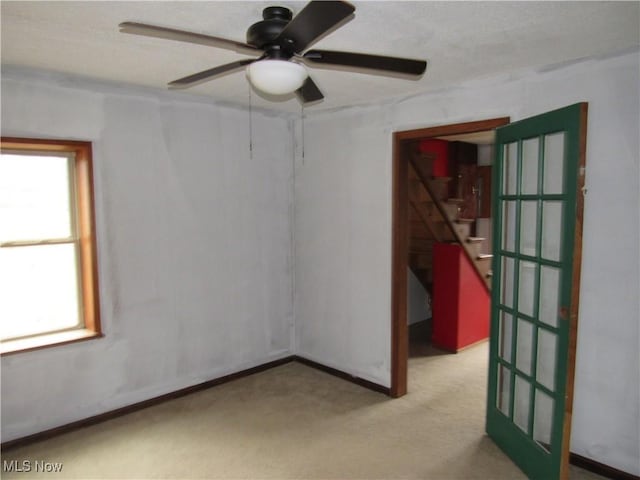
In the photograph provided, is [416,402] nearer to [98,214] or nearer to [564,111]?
[564,111]

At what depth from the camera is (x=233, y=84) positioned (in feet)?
9.74

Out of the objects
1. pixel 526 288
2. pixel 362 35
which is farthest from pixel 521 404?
pixel 362 35

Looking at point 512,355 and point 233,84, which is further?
point 233,84

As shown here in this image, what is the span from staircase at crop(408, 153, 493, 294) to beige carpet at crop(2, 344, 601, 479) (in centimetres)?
140

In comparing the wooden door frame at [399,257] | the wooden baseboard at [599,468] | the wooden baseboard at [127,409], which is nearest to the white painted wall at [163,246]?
the wooden baseboard at [127,409]

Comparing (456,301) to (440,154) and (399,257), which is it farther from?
(440,154)

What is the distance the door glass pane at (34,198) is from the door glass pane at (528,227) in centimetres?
295

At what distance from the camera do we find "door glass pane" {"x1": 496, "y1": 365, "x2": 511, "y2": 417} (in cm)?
277

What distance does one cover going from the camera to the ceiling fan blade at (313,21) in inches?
49.4

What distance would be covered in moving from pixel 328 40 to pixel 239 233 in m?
2.03

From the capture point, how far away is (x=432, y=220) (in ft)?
14.5

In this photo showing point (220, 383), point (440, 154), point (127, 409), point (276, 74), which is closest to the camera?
point (276, 74)

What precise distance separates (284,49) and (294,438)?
2.36 metres

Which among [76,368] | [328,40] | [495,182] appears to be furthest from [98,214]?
[495,182]
